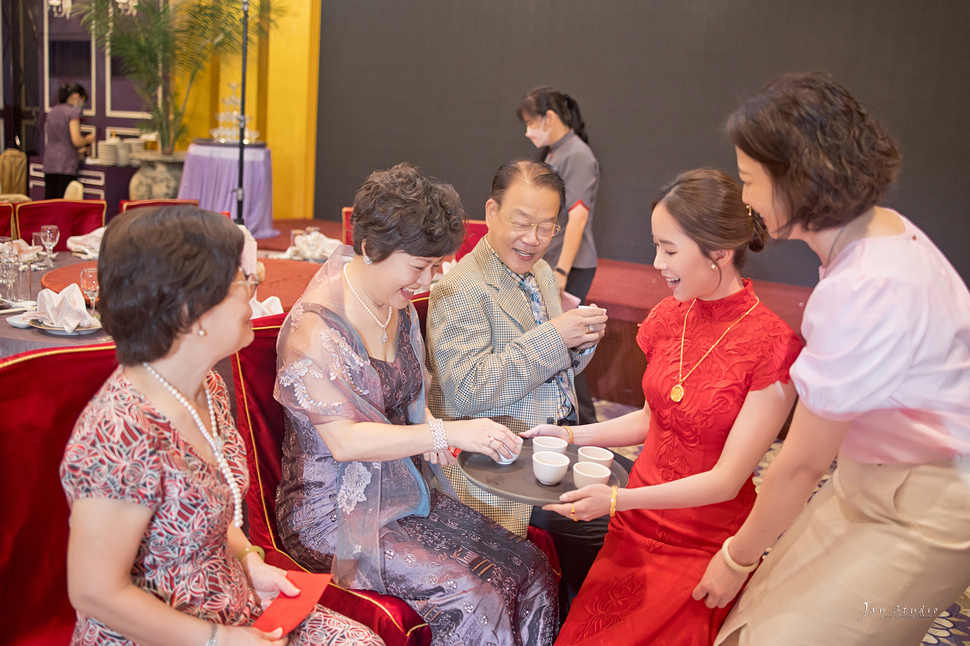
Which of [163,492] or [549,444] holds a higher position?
[163,492]

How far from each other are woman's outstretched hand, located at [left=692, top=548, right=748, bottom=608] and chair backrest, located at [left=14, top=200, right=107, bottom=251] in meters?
3.58

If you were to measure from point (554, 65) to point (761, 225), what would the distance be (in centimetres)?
532

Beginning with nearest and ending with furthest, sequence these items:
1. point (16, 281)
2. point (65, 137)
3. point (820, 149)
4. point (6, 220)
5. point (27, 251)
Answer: point (820, 149)
point (16, 281)
point (27, 251)
point (6, 220)
point (65, 137)

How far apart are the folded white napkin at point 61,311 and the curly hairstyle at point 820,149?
2.11m

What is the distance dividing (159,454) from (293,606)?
383 millimetres

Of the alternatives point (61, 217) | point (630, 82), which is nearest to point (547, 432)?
point (61, 217)

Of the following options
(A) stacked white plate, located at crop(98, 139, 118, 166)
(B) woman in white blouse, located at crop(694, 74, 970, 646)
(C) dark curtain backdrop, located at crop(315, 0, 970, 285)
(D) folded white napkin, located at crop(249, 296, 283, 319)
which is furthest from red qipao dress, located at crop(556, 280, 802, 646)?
(A) stacked white plate, located at crop(98, 139, 118, 166)

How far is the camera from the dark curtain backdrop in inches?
210

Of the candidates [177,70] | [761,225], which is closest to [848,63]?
[761,225]

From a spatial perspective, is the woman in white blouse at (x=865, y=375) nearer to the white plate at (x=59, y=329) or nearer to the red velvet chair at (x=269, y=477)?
the red velvet chair at (x=269, y=477)

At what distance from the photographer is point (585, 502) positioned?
147 centimetres

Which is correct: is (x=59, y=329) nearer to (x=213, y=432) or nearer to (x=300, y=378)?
(x=300, y=378)

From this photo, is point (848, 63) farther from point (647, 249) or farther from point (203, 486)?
point (203, 486)

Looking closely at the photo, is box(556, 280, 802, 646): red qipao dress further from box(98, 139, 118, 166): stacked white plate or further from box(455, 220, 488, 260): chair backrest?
box(98, 139, 118, 166): stacked white plate
